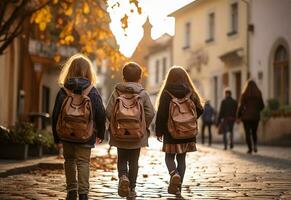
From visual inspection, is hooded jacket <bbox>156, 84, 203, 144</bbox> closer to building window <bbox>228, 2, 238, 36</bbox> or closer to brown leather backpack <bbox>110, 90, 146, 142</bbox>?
brown leather backpack <bbox>110, 90, 146, 142</bbox>

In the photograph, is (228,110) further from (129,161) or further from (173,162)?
(129,161)

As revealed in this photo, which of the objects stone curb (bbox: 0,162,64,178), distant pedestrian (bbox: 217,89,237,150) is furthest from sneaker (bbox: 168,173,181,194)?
distant pedestrian (bbox: 217,89,237,150)

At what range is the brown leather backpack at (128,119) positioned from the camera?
8008 millimetres

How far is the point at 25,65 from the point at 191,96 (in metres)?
18.5

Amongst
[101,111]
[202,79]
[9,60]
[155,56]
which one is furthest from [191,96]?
[155,56]

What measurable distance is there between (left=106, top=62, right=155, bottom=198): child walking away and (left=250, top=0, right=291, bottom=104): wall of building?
1982cm

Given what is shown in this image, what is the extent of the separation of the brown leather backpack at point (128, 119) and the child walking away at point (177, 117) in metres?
0.65

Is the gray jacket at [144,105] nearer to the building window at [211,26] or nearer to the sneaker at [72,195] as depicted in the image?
the sneaker at [72,195]

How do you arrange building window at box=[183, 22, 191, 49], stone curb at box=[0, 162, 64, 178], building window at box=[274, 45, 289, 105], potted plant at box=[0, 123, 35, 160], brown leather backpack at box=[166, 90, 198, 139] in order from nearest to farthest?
brown leather backpack at box=[166, 90, 198, 139] → stone curb at box=[0, 162, 64, 178] → potted plant at box=[0, 123, 35, 160] → building window at box=[274, 45, 289, 105] → building window at box=[183, 22, 191, 49]

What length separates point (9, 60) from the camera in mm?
23719

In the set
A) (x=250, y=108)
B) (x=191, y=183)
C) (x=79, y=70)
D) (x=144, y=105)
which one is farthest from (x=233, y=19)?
(x=79, y=70)

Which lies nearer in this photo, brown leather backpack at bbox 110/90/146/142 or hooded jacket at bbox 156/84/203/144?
brown leather backpack at bbox 110/90/146/142

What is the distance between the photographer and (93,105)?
7.62 meters

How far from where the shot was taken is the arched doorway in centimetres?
2769
